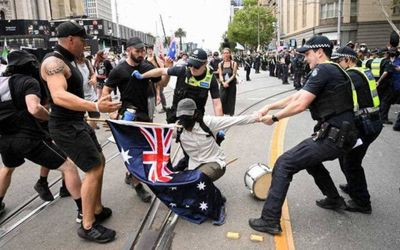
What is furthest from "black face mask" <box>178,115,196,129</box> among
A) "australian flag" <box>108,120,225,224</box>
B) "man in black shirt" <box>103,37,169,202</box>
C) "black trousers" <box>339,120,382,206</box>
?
"black trousers" <box>339,120,382,206</box>

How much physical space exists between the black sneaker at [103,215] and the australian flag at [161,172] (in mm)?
724

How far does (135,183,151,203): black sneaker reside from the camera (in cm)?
493

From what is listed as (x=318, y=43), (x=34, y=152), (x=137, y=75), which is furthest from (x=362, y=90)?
(x=34, y=152)

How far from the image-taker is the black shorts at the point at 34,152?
4324 mm

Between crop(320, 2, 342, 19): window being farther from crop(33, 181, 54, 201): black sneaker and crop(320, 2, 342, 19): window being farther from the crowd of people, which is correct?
crop(33, 181, 54, 201): black sneaker

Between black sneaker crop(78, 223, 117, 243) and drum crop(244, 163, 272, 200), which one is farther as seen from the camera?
drum crop(244, 163, 272, 200)

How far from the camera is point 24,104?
4512 mm

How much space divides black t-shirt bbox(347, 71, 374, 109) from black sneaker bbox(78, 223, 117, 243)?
3.12 meters

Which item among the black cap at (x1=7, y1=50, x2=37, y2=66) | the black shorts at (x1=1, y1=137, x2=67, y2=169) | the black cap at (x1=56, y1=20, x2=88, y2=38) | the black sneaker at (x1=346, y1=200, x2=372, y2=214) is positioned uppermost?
the black cap at (x1=56, y1=20, x2=88, y2=38)

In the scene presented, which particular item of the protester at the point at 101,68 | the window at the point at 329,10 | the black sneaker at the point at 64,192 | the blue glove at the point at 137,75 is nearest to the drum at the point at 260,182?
the blue glove at the point at 137,75

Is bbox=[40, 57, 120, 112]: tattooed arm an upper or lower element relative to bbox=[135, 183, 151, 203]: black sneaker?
upper

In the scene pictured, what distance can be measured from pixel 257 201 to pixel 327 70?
1866 mm

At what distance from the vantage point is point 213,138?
4707 mm

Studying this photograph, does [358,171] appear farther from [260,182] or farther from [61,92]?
[61,92]
